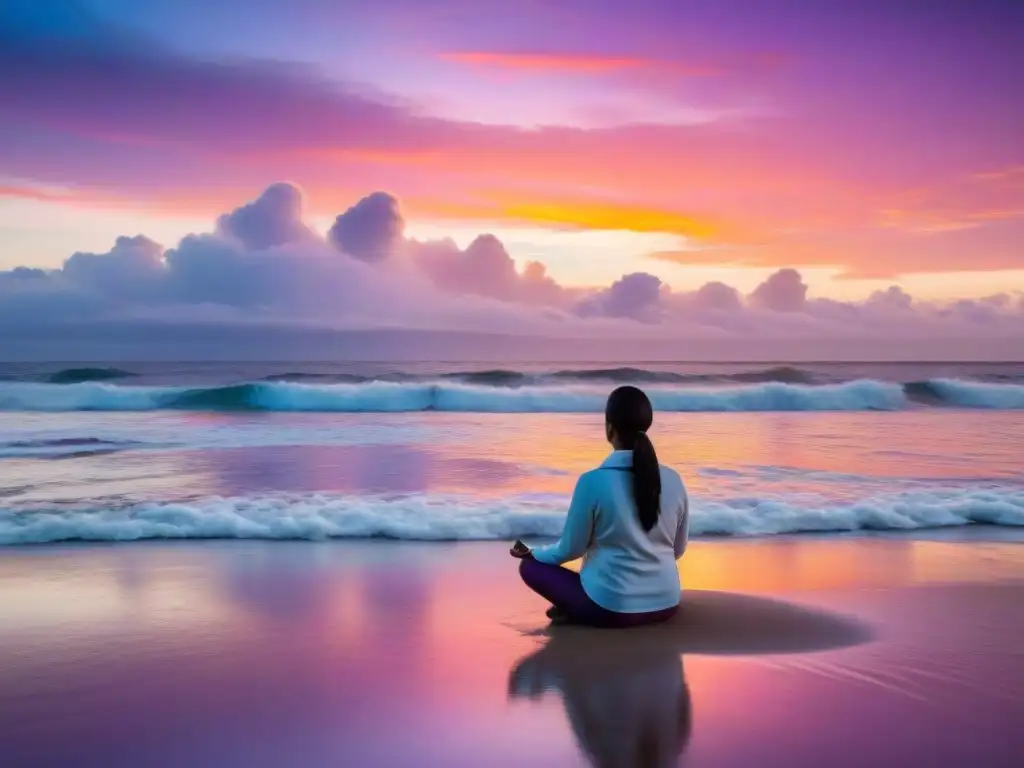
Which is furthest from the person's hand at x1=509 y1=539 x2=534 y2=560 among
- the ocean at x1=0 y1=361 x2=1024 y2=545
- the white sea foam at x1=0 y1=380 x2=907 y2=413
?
the white sea foam at x1=0 y1=380 x2=907 y2=413

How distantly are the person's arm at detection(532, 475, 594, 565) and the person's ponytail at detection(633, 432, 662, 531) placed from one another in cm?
22

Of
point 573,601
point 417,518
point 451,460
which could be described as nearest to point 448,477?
point 451,460

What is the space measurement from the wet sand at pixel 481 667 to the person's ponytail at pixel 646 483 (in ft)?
2.11

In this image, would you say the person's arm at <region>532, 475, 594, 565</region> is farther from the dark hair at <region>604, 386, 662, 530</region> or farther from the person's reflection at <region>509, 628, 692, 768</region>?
the person's reflection at <region>509, 628, 692, 768</region>

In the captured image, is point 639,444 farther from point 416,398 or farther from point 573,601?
point 416,398

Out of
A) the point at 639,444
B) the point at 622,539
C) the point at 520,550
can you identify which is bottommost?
the point at 520,550

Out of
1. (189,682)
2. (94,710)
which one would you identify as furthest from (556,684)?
(94,710)

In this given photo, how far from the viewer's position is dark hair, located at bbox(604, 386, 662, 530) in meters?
3.94

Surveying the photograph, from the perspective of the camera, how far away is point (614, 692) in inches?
137

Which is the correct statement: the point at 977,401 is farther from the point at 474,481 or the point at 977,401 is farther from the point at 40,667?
the point at 40,667

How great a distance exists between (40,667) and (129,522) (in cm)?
301

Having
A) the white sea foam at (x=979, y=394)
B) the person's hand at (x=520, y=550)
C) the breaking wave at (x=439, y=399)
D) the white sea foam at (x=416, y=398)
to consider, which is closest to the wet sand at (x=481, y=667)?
the person's hand at (x=520, y=550)

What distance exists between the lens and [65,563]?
5762mm

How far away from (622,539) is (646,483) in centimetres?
31
